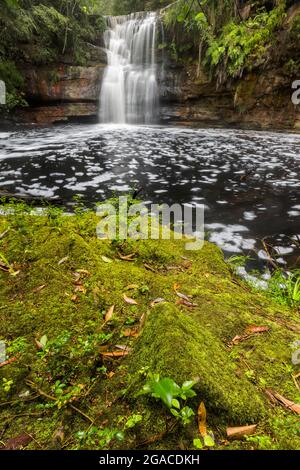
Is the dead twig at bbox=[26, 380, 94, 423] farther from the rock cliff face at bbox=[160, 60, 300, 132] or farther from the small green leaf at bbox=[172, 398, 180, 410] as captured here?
the rock cliff face at bbox=[160, 60, 300, 132]

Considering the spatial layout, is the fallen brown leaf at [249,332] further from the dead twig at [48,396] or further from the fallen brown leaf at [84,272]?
the fallen brown leaf at [84,272]

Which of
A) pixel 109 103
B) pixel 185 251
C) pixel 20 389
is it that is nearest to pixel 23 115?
pixel 109 103

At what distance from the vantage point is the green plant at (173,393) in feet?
3.53

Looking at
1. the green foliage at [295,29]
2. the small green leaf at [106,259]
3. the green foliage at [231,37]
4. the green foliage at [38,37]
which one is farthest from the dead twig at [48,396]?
the green foliage at [295,29]

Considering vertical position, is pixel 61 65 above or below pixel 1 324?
above

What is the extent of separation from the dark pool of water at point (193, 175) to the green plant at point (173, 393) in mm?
3732

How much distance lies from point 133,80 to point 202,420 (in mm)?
23830

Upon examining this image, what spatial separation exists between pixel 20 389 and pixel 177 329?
798mm

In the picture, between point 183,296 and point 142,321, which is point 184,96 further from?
point 142,321

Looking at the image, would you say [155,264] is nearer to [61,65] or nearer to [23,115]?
[23,115]

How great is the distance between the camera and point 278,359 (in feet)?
5.43

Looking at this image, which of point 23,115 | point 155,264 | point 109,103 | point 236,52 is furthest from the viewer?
point 109,103

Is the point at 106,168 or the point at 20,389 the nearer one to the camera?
the point at 20,389

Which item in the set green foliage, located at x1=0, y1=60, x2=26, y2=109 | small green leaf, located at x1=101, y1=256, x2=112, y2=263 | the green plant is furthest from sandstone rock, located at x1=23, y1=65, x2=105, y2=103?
the green plant
